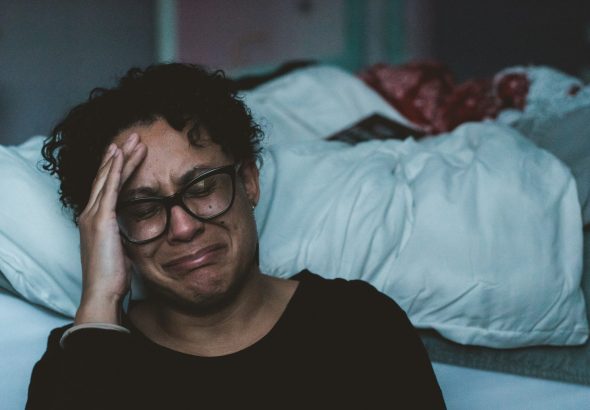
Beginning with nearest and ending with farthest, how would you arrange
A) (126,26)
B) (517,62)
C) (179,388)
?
1. (179,388)
2. (126,26)
3. (517,62)

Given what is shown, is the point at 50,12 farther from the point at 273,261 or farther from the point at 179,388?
the point at 179,388

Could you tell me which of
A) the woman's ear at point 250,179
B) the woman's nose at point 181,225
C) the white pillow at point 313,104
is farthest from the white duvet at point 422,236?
the white pillow at point 313,104

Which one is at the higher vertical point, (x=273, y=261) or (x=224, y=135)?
(x=224, y=135)

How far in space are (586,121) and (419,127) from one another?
0.58 m

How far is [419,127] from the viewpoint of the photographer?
2.00m

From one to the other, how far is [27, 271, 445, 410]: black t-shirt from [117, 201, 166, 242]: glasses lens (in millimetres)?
147

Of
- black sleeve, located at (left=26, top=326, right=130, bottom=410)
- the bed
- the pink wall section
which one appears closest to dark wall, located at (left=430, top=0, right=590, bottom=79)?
the pink wall section

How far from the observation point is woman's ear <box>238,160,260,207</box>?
1.07 m

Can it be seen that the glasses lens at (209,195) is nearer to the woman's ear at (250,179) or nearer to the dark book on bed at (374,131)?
the woman's ear at (250,179)

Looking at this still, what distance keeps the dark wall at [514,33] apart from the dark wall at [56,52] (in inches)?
99.6

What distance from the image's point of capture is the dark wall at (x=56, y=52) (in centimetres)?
255

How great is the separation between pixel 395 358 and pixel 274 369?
0.17m

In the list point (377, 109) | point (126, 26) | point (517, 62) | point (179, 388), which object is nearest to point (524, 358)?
point (179, 388)

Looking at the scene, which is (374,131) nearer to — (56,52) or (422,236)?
(422,236)
